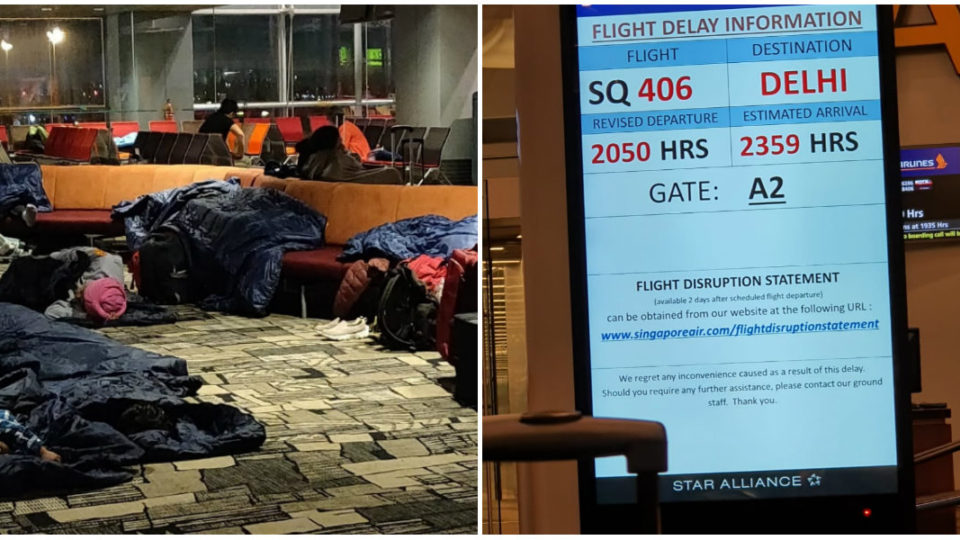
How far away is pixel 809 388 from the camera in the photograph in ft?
4.88

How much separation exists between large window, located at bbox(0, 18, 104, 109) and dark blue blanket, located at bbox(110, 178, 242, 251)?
7431 millimetres

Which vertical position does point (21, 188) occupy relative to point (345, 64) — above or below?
below

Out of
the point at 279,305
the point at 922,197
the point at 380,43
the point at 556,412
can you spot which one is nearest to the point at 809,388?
the point at 556,412

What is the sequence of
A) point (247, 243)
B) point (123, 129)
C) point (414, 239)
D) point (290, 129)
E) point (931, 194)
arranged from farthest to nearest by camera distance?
point (290, 129), point (123, 129), point (247, 243), point (414, 239), point (931, 194)

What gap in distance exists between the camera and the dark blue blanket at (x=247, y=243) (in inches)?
304

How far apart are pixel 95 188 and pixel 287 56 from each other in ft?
23.1

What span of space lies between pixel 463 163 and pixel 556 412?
Result: 9.24 meters

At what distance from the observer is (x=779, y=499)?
1.49 meters

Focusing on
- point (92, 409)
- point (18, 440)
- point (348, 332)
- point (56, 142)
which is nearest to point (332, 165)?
point (348, 332)

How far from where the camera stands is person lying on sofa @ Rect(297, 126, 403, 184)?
27.2 feet

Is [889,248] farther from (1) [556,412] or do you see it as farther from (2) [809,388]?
(1) [556,412]

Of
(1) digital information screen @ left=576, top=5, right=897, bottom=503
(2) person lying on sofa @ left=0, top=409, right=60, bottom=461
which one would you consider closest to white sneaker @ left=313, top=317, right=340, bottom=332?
(2) person lying on sofa @ left=0, top=409, right=60, bottom=461

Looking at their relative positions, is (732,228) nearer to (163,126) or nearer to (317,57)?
(163,126)

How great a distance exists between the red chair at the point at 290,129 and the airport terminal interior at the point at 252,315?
0.04 m
